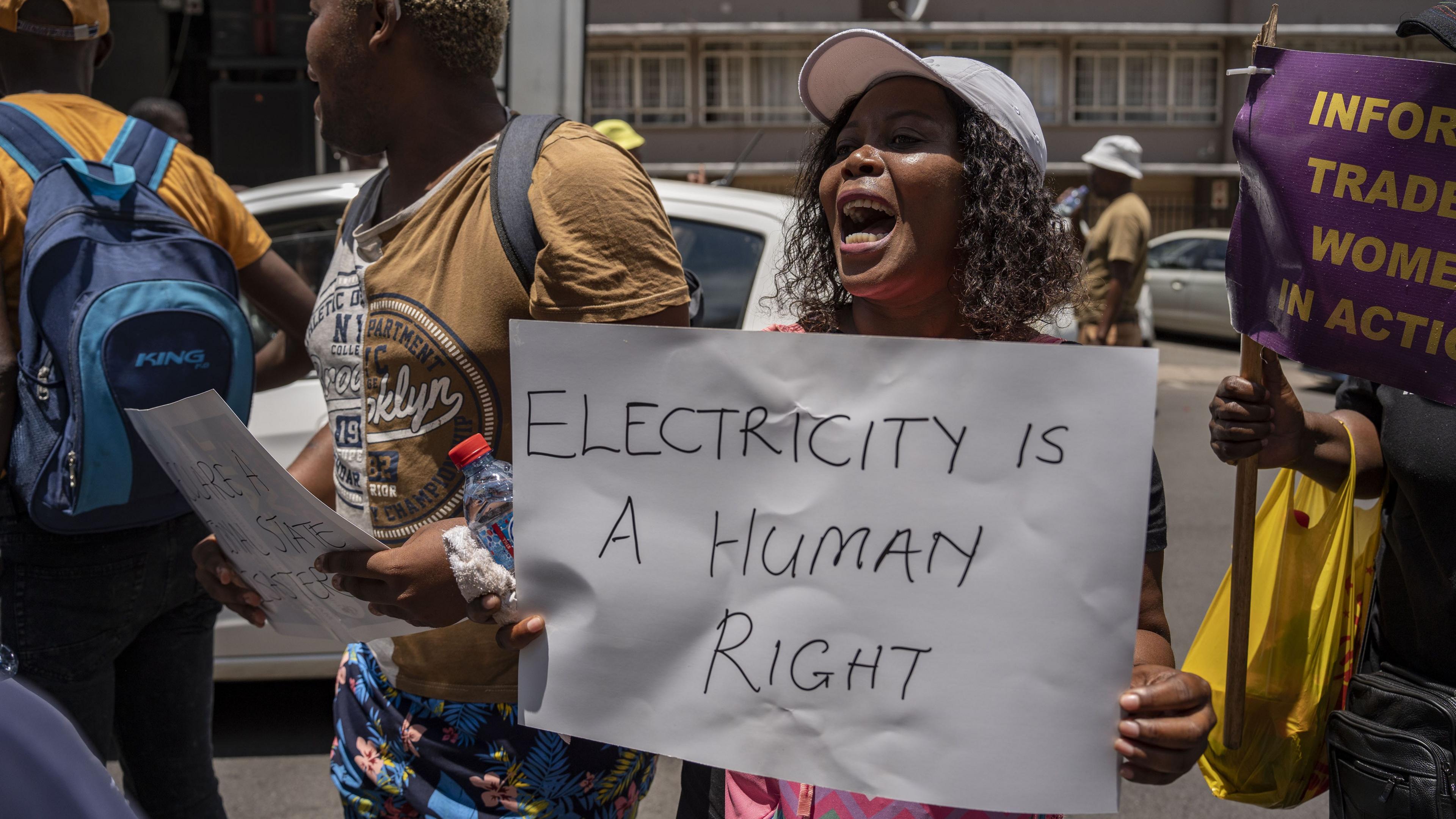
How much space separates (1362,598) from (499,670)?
1386mm

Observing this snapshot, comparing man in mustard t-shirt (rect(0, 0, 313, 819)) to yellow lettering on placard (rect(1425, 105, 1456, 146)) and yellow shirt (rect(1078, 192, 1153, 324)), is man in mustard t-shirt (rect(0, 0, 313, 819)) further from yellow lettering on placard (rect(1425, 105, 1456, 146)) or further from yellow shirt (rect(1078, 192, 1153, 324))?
yellow shirt (rect(1078, 192, 1153, 324))

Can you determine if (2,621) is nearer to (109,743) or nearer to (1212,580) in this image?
(109,743)

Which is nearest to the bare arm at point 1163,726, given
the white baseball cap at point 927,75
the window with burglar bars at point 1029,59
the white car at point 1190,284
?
the white baseball cap at point 927,75

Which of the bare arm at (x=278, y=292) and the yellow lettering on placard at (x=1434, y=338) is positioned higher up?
the yellow lettering on placard at (x=1434, y=338)

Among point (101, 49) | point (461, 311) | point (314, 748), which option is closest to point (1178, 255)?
point (314, 748)

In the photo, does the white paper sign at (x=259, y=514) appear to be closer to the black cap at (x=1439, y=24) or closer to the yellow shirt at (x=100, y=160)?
the yellow shirt at (x=100, y=160)

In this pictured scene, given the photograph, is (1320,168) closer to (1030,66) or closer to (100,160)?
(100,160)

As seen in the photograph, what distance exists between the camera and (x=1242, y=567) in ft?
5.32

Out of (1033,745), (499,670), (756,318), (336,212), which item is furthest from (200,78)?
(1033,745)

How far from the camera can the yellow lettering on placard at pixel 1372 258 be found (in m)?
1.56

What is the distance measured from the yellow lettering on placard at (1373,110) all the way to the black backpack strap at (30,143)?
7.10 ft

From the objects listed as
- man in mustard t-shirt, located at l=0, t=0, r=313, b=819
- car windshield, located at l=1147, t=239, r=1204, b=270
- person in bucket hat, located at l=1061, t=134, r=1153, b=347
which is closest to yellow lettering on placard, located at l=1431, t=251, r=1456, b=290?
man in mustard t-shirt, located at l=0, t=0, r=313, b=819

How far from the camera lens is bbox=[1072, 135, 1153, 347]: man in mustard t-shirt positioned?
718cm

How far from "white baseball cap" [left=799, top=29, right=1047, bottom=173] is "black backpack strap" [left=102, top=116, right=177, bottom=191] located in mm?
1434
